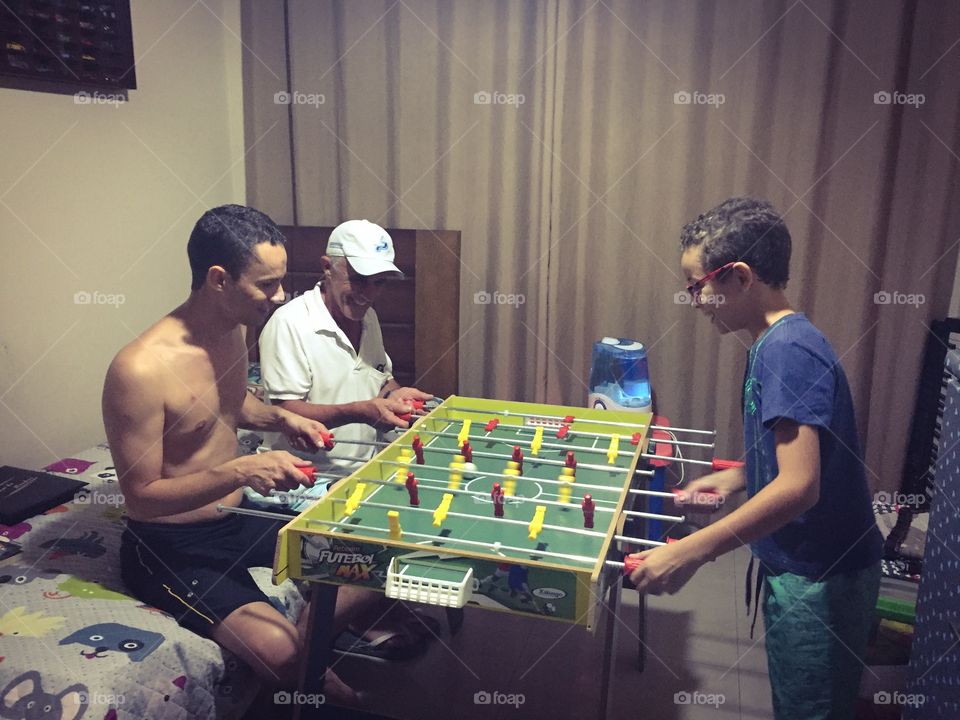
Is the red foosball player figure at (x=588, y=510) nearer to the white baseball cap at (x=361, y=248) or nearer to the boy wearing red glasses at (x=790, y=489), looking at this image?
the boy wearing red glasses at (x=790, y=489)

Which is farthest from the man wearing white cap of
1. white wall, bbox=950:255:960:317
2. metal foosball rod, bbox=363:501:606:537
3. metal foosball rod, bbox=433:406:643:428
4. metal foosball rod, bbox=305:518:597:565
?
white wall, bbox=950:255:960:317

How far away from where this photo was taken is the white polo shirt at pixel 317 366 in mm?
2408

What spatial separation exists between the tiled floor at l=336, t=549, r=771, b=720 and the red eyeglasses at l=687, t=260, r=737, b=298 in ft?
4.34

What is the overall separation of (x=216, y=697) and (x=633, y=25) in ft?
9.24

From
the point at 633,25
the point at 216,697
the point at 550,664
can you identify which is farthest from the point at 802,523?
the point at 633,25

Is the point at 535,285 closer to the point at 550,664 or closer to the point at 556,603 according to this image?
the point at 550,664

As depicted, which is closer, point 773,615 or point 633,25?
point 773,615

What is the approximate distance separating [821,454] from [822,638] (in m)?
0.39

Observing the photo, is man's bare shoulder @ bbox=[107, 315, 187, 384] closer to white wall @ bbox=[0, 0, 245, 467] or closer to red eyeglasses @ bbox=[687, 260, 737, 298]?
white wall @ bbox=[0, 0, 245, 467]

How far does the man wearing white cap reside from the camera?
93.0 inches

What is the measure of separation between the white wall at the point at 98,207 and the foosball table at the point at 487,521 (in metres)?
1.39

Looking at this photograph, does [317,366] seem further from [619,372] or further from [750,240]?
[750,240]

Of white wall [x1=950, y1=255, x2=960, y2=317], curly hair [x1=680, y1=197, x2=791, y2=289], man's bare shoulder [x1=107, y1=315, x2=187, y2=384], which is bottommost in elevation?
man's bare shoulder [x1=107, y1=315, x2=187, y2=384]

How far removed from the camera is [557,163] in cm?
321
